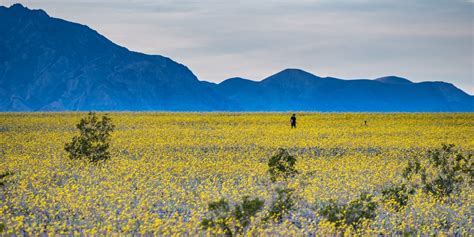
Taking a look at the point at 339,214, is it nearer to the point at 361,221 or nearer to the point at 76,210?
the point at 361,221

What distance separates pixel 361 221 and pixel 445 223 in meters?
2.24

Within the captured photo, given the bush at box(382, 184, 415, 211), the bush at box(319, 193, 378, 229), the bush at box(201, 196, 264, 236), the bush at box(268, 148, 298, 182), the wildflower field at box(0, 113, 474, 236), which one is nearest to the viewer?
the bush at box(201, 196, 264, 236)

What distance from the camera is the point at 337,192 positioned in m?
16.5

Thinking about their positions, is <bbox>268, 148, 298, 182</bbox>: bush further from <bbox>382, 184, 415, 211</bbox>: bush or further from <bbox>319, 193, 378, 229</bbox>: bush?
<bbox>319, 193, 378, 229</bbox>: bush

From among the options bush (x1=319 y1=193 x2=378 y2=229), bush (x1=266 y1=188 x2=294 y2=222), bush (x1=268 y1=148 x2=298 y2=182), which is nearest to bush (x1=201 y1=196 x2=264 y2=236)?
bush (x1=266 y1=188 x2=294 y2=222)

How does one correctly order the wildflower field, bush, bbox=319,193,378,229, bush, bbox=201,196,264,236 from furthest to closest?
the wildflower field
bush, bbox=319,193,378,229
bush, bbox=201,196,264,236

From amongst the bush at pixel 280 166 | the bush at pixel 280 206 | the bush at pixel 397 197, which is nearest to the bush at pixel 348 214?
the bush at pixel 280 206

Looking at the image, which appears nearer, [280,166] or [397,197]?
[397,197]

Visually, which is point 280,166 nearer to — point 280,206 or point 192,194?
point 192,194

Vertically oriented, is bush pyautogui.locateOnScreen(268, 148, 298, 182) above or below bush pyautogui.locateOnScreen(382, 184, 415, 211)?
above

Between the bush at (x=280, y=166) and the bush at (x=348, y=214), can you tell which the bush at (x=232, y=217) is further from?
the bush at (x=280, y=166)

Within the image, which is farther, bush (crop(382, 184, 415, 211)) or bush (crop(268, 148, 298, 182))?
bush (crop(268, 148, 298, 182))

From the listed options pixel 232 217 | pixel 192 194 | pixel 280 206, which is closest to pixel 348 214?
pixel 280 206

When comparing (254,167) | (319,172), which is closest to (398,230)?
(319,172)
